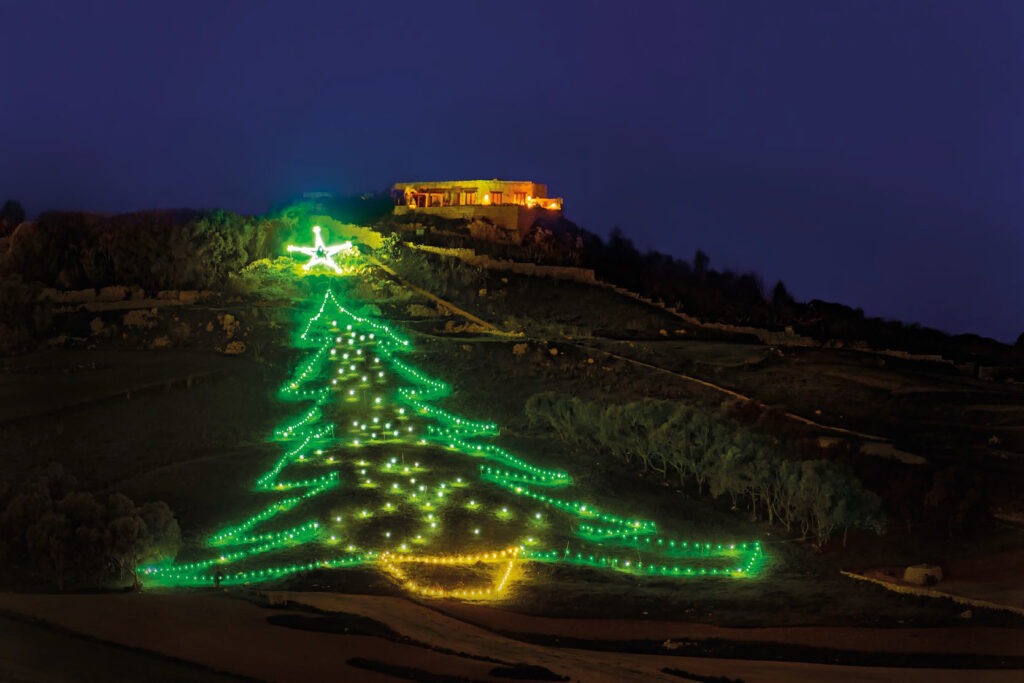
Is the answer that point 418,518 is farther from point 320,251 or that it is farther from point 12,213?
point 12,213

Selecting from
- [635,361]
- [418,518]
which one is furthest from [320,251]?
[418,518]

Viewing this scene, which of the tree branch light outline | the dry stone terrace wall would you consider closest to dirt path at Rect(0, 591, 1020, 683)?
the dry stone terrace wall

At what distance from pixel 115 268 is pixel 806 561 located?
67.9 feet

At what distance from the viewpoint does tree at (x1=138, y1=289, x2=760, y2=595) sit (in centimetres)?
1536

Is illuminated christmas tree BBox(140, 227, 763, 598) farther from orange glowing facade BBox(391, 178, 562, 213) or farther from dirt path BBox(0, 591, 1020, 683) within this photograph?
orange glowing facade BBox(391, 178, 562, 213)

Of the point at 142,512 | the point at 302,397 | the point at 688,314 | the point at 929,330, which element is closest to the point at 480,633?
the point at 142,512

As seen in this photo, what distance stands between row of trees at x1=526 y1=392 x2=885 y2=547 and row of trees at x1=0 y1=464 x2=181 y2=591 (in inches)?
328

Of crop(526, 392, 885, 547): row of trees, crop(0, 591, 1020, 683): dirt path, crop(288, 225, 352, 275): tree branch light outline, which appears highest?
crop(288, 225, 352, 275): tree branch light outline

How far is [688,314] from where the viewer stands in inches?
1180

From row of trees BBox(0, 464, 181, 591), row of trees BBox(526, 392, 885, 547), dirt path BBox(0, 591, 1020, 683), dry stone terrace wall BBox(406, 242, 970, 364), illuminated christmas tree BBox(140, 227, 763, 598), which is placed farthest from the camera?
dry stone terrace wall BBox(406, 242, 970, 364)

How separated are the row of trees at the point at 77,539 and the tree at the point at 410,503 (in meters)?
0.15

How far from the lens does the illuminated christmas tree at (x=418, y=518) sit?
15078 millimetres

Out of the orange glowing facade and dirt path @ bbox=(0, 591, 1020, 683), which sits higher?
the orange glowing facade

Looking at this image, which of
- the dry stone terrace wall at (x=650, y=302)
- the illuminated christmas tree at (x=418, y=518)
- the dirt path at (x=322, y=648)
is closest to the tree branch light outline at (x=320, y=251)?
the dry stone terrace wall at (x=650, y=302)
